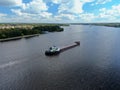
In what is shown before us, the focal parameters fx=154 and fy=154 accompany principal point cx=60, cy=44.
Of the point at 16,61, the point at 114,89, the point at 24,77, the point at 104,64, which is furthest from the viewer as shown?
the point at 16,61

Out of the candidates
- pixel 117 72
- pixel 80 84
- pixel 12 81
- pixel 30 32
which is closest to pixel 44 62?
pixel 12 81

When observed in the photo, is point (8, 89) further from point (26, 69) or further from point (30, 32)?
point (30, 32)

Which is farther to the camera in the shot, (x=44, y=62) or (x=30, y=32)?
(x=30, y=32)

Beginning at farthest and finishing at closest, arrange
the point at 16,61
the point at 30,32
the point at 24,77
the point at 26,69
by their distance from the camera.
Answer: the point at 30,32, the point at 16,61, the point at 26,69, the point at 24,77

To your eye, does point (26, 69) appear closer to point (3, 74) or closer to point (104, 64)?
point (3, 74)

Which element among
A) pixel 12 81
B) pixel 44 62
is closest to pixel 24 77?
pixel 12 81

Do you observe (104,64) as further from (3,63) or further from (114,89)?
(3,63)

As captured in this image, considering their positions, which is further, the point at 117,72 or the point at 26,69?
the point at 26,69

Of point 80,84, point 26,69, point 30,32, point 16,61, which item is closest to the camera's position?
point 80,84

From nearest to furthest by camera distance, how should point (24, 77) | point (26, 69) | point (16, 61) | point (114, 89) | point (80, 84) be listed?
1. point (114, 89)
2. point (80, 84)
3. point (24, 77)
4. point (26, 69)
5. point (16, 61)
